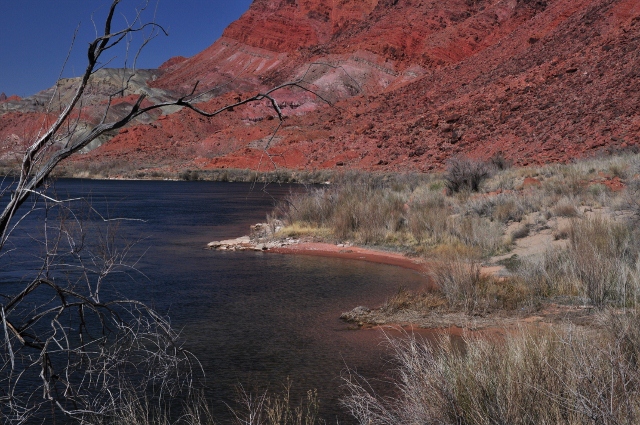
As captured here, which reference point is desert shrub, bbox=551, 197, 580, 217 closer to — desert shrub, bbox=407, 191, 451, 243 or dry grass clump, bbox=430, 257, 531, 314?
desert shrub, bbox=407, 191, 451, 243

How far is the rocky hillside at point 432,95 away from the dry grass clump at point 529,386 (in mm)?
3171

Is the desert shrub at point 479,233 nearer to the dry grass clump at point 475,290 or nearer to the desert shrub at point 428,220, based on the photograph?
the desert shrub at point 428,220

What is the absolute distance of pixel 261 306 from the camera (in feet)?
34.1

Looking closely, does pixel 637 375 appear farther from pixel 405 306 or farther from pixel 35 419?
pixel 405 306

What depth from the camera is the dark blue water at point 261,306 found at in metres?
7.05

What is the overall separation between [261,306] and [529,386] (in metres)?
6.94

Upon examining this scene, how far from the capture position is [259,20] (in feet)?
383

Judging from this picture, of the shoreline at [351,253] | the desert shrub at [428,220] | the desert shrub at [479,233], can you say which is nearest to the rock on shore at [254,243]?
the shoreline at [351,253]

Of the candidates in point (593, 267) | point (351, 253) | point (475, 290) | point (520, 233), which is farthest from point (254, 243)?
point (593, 267)

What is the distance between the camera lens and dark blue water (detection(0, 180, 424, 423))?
7047mm

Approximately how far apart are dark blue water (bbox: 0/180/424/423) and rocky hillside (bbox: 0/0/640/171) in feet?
9.92

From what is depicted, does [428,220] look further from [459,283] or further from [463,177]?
[459,283]

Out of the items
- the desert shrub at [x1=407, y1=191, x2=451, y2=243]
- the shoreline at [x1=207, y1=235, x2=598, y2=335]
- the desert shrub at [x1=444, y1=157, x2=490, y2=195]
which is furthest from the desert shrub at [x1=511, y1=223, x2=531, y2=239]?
the desert shrub at [x1=444, y1=157, x2=490, y2=195]

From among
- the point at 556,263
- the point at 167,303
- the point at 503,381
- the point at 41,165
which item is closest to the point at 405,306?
the point at 556,263
